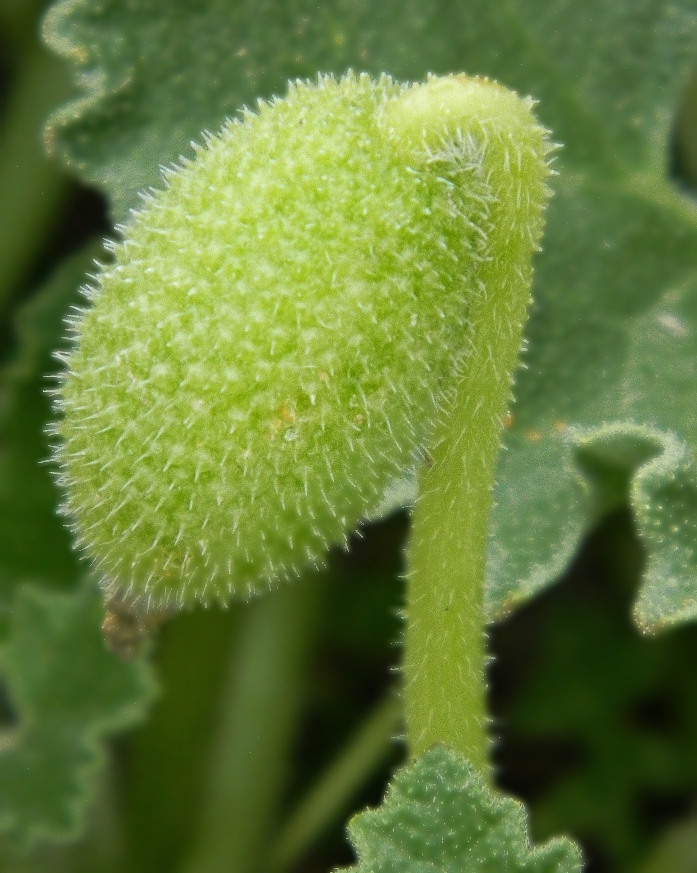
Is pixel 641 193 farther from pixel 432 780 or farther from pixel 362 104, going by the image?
pixel 432 780

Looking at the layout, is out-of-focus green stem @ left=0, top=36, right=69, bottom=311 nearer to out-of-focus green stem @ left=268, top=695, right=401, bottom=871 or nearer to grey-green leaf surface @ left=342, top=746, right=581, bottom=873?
out-of-focus green stem @ left=268, top=695, right=401, bottom=871

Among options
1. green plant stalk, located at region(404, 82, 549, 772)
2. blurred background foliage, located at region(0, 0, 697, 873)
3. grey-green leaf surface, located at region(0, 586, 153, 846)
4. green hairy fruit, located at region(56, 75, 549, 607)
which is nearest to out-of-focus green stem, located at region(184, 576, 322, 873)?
blurred background foliage, located at region(0, 0, 697, 873)

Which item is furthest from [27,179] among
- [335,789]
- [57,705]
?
[335,789]

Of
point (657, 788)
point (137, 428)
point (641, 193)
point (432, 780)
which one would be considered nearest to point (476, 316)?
point (137, 428)

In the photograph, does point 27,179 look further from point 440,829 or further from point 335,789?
Answer: point 440,829

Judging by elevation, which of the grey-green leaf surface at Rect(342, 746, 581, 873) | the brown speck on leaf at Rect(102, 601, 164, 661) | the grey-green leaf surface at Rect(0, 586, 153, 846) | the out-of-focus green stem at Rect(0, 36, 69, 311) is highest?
the out-of-focus green stem at Rect(0, 36, 69, 311)

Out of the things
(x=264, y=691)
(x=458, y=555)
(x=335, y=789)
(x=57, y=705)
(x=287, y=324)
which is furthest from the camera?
(x=264, y=691)

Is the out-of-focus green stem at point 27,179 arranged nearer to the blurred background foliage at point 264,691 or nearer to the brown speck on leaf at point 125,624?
the blurred background foliage at point 264,691
